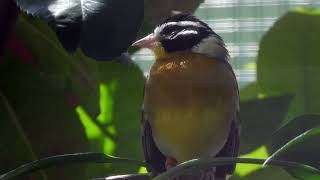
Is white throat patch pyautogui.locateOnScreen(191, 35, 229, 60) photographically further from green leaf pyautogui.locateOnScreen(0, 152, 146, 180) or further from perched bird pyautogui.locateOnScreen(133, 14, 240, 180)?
green leaf pyautogui.locateOnScreen(0, 152, 146, 180)

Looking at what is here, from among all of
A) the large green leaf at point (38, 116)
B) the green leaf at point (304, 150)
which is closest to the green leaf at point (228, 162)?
the green leaf at point (304, 150)

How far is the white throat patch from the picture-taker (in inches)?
16.7

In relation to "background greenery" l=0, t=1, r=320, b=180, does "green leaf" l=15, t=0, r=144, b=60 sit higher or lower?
higher

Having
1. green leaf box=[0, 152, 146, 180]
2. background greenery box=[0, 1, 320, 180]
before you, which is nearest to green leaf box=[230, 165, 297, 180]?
background greenery box=[0, 1, 320, 180]

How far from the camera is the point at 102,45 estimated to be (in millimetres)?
362

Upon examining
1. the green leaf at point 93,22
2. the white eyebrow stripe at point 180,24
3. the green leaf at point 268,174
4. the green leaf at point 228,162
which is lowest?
the green leaf at point 268,174

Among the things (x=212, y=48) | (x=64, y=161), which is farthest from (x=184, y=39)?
(x=64, y=161)

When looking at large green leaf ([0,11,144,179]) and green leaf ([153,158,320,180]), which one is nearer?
green leaf ([153,158,320,180])

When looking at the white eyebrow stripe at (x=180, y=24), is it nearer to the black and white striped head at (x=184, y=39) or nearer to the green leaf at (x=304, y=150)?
the black and white striped head at (x=184, y=39)

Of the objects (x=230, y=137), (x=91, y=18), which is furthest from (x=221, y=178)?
(x=91, y=18)

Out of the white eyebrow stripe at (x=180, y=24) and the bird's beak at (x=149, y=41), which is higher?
the white eyebrow stripe at (x=180, y=24)

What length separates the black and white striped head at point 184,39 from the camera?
0.42m

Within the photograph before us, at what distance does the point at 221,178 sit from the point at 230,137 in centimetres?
3

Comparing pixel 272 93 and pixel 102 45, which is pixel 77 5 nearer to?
pixel 102 45
